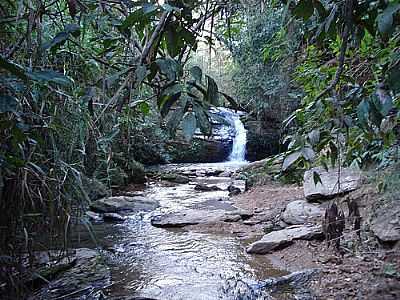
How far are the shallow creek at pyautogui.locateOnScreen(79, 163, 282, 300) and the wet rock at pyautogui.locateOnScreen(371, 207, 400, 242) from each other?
76 cm

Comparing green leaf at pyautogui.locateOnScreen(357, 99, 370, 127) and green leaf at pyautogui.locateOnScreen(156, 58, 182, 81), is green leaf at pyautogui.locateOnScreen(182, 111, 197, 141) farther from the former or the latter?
green leaf at pyautogui.locateOnScreen(357, 99, 370, 127)

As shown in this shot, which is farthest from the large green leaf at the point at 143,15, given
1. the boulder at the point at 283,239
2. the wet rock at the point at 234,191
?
the wet rock at the point at 234,191

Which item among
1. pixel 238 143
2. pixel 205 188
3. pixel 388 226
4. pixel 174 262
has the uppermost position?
pixel 238 143

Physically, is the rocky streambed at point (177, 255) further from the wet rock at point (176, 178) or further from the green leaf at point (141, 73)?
the green leaf at point (141, 73)

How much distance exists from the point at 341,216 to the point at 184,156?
966 centimetres

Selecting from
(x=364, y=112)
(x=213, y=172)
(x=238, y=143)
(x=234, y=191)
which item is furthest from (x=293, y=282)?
(x=238, y=143)

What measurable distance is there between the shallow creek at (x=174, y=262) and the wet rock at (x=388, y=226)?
2.48ft

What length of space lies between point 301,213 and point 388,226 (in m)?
1.42

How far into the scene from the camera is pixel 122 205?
5570 mm

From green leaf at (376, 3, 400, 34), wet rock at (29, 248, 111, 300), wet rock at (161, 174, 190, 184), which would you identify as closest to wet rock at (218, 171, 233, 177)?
wet rock at (161, 174, 190, 184)

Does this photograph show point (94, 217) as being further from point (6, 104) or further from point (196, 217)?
point (6, 104)

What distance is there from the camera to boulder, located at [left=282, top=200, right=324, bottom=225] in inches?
160

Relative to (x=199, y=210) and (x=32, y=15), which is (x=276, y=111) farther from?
(x=32, y=15)

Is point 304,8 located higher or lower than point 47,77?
higher
